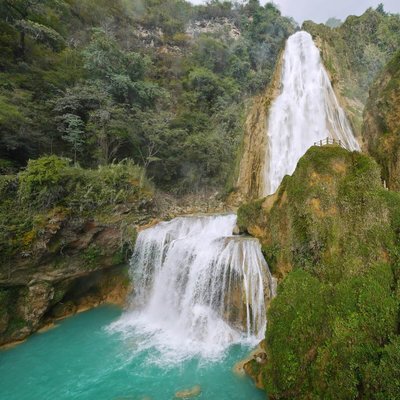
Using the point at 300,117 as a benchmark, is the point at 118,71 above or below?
above

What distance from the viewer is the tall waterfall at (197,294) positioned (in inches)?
352

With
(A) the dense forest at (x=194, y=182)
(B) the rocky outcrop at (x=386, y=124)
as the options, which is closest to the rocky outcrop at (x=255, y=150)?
(A) the dense forest at (x=194, y=182)

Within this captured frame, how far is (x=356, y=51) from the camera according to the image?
30.7 m

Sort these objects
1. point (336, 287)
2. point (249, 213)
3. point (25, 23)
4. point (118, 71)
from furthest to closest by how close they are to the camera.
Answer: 1. point (118, 71)
2. point (25, 23)
3. point (249, 213)
4. point (336, 287)

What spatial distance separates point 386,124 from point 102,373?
13316 millimetres

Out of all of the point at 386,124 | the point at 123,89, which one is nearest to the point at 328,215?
the point at 386,124

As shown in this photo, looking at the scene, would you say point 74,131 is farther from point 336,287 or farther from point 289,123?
point 336,287

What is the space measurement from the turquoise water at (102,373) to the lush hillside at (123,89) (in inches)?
344

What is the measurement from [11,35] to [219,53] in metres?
23.6

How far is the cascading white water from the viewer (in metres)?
19.5

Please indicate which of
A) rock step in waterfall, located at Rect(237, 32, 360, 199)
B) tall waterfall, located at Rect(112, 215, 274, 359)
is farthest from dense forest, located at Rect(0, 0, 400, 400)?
rock step in waterfall, located at Rect(237, 32, 360, 199)

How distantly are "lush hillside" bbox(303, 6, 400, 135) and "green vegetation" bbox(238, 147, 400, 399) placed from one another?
55.4 feet

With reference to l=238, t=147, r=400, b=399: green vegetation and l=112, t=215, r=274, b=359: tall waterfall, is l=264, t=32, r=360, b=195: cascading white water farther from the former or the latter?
l=238, t=147, r=400, b=399: green vegetation

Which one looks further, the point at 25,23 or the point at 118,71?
the point at 118,71
